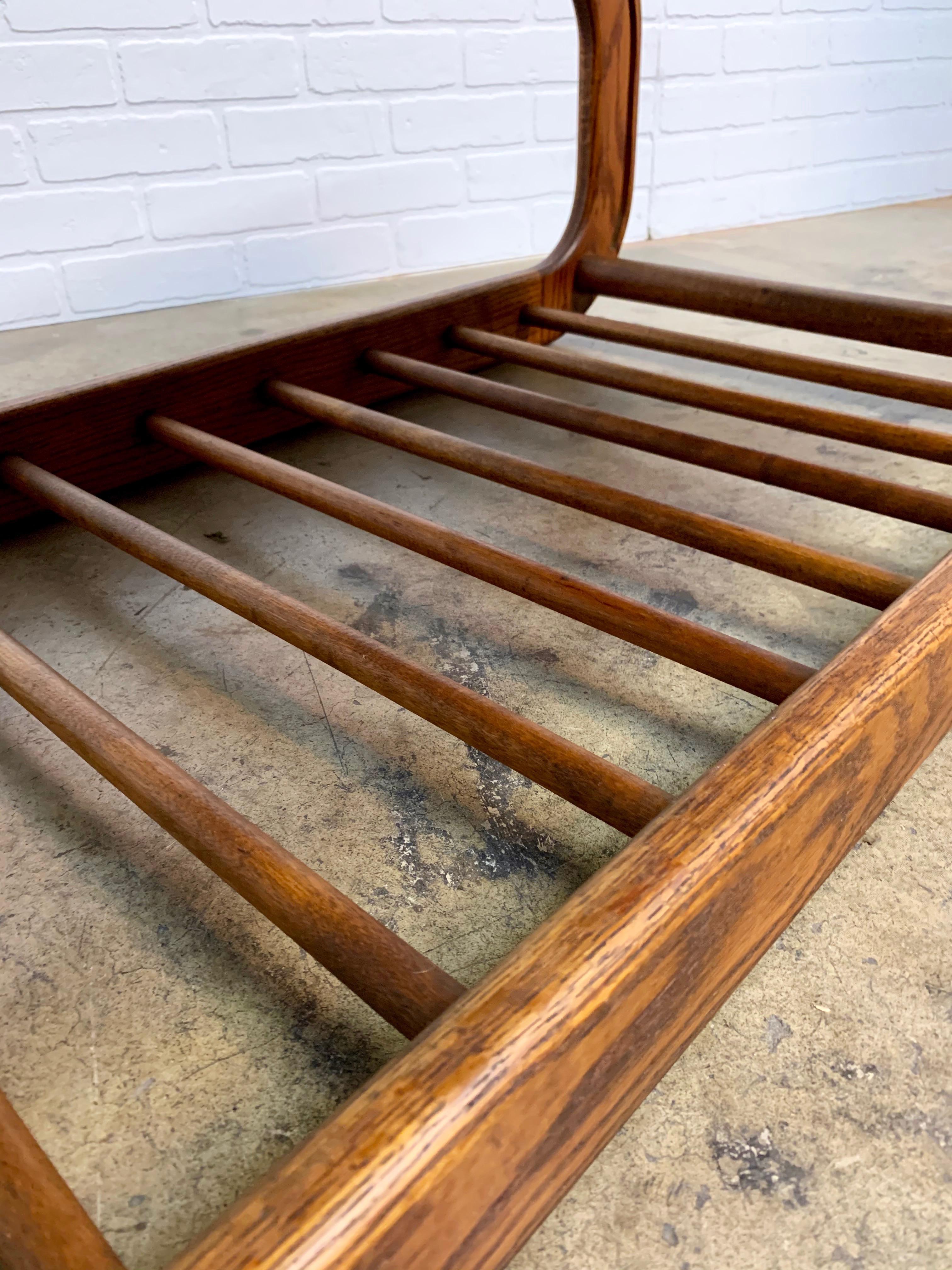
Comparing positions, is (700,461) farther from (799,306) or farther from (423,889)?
(423,889)

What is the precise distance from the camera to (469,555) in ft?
2.53

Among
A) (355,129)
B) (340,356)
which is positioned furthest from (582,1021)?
(355,129)

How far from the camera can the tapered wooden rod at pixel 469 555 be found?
69 centimetres

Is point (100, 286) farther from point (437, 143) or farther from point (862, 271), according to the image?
Answer: point (862, 271)

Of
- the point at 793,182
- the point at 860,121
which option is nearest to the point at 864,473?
the point at 793,182

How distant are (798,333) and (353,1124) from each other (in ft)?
5.13

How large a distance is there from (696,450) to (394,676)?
0.45 metres

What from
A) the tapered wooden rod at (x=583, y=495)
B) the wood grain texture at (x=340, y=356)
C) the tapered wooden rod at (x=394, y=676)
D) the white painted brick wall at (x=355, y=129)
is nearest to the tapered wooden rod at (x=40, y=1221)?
the tapered wooden rod at (x=394, y=676)

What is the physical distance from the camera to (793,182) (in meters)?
2.63

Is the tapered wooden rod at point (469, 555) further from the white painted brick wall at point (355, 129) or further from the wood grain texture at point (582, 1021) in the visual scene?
the white painted brick wall at point (355, 129)

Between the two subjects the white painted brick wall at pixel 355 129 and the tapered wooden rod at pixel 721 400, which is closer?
the tapered wooden rod at pixel 721 400

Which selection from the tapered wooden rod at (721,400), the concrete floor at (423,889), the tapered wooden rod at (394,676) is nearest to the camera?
the concrete floor at (423,889)

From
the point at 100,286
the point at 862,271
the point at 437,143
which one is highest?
the point at 437,143

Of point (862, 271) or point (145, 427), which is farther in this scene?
point (862, 271)
